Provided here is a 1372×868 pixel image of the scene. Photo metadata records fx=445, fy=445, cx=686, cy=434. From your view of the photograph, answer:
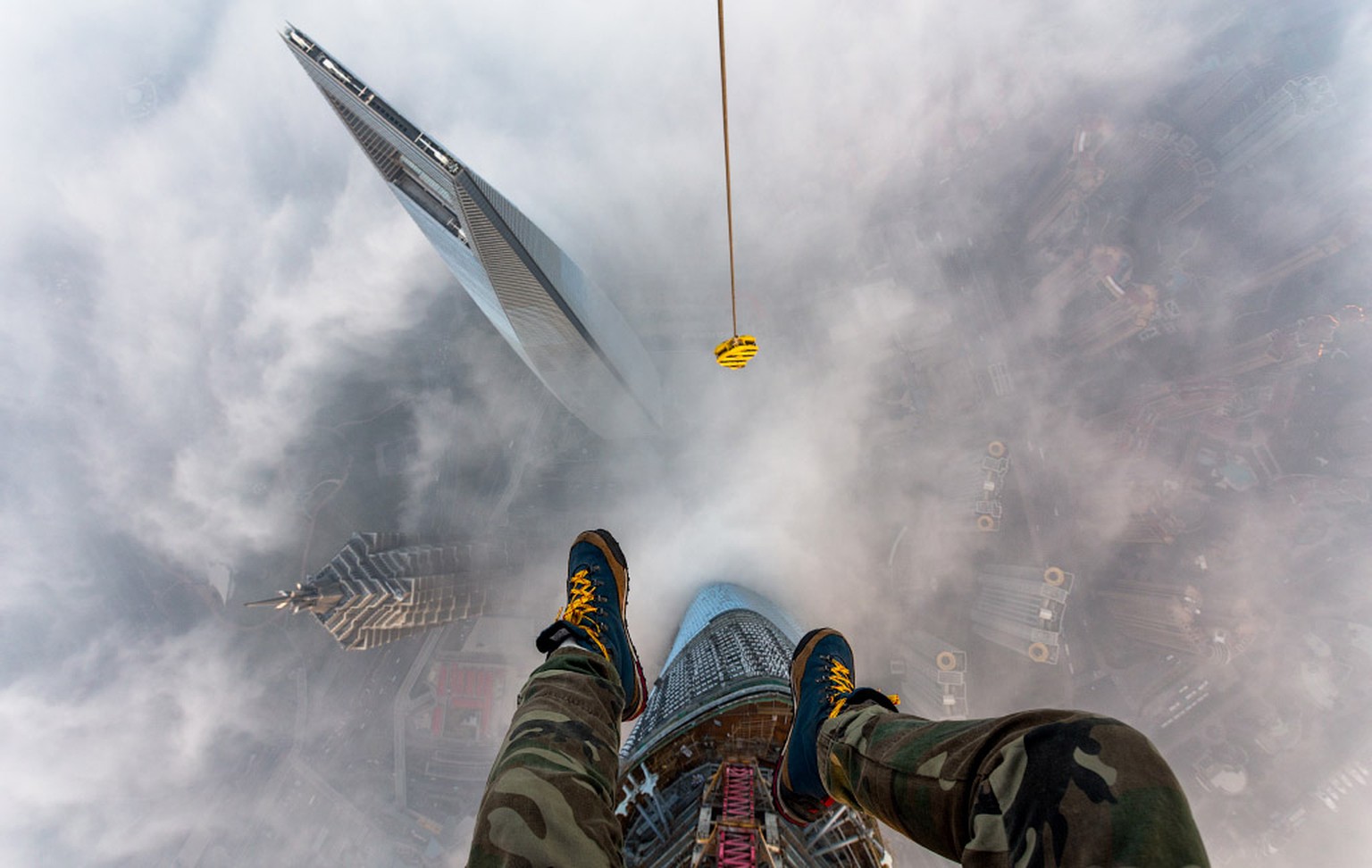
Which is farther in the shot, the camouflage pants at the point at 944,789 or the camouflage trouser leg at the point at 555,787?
the camouflage trouser leg at the point at 555,787

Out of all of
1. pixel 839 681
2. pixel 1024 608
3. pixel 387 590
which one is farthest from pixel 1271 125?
pixel 387 590

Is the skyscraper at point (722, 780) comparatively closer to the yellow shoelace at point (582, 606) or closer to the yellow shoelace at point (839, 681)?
the yellow shoelace at point (839, 681)

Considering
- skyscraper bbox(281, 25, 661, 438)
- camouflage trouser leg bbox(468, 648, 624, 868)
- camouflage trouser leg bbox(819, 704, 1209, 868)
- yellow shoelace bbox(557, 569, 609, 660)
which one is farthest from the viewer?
skyscraper bbox(281, 25, 661, 438)

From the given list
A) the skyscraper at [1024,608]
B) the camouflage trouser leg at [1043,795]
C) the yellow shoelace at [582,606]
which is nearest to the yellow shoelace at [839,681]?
the camouflage trouser leg at [1043,795]

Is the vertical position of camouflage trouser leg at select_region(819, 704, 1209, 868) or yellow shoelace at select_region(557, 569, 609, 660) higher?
yellow shoelace at select_region(557, 569, 609, 660)

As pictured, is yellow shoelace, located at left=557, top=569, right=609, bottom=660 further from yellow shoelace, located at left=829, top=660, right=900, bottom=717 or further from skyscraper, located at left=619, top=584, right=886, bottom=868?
yellow shoelace, located at left=829, top=660, right=900, bottom=717

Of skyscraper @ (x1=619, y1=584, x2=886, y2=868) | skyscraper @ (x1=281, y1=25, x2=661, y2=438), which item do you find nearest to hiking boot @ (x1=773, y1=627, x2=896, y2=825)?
skyscraper @ (x1=619, y1=584, x2=886, y2=868)

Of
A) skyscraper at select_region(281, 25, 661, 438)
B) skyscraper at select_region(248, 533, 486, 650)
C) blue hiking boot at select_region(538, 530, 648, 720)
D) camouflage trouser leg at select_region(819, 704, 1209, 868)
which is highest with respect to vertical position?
skyscraper at select_region(281, 25, 661, 438)
